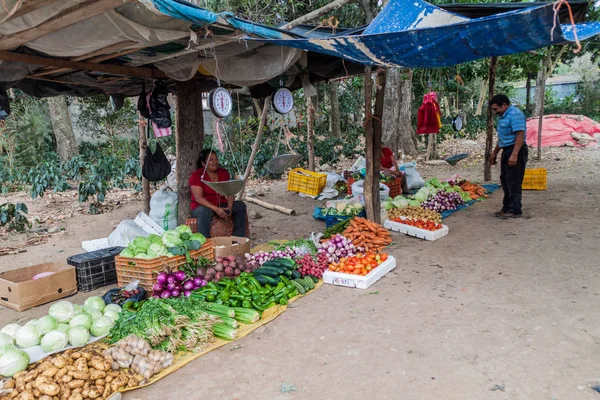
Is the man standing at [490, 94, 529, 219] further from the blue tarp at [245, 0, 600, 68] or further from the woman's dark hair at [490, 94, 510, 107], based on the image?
the blue tarp at [245, 0, 600, 68]

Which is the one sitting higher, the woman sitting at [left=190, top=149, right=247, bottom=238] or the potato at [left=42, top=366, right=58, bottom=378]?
the woman sitting at [left=190, top=149, right=247, bottom=238]

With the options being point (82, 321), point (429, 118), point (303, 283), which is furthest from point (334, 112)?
point (82, 321)

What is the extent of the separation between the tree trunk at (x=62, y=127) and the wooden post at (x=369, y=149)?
11.9 meters

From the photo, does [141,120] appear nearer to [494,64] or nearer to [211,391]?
[211,391]

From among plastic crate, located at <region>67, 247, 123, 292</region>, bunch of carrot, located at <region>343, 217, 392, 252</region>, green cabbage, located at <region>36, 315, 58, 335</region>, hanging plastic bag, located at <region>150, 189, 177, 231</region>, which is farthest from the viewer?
hanging plastic bag, located at <region>150, 189, 177, 231</region>

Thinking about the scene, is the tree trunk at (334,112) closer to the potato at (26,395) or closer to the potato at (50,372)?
the potato at (50,372)

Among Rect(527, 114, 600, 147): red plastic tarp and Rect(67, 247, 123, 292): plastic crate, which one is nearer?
Rect(67, 247, 123, 292): plastic crate

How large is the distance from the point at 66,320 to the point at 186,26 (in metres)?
2.80

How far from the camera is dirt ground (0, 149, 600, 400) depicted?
2727mm

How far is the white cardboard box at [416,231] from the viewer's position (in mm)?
5934

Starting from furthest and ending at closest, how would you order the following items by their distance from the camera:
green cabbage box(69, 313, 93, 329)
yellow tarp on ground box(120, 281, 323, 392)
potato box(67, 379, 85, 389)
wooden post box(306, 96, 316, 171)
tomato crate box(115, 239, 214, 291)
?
A: wooden post box(306, 96, 316, 171)
tomato crate box(115, 239, 214, 291)
green cabbage box(69, 313, 93, 329)
yellow tarp on ground box(120, 281, 323, 392)
potato box(67, 379, 85, 389)

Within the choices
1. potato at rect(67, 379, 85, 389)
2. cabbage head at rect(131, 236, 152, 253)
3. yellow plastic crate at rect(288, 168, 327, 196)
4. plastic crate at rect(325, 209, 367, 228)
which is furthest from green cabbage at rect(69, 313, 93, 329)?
yellow plastic crate at rect(288, 168, 327, 196)

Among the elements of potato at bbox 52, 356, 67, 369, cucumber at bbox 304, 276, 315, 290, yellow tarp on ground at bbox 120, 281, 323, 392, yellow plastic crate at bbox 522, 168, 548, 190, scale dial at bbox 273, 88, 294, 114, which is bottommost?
yellow tarp on ground at bbox 120, 281, 323, 392

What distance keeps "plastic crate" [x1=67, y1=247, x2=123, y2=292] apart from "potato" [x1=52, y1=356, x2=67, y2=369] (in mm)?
2068
